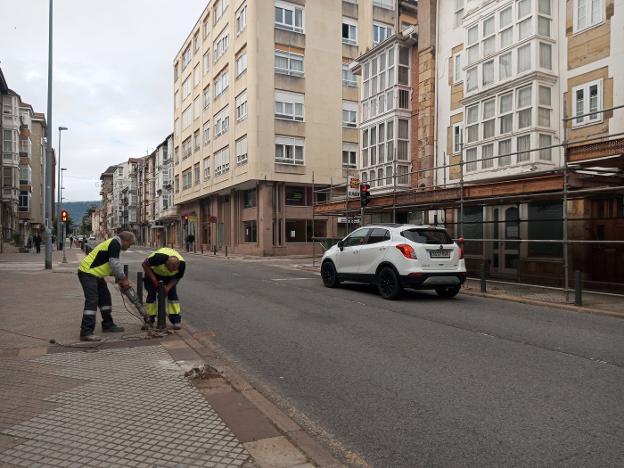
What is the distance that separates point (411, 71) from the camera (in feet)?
73.8

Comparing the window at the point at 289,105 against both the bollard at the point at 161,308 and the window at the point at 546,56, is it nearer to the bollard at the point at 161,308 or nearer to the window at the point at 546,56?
the window at the point at 546,56

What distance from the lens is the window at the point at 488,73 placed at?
55.4 feet

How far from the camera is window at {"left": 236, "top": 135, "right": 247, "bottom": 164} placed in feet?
118

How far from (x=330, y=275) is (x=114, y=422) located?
10178 millimetres

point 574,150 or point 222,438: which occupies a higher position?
point 574,150

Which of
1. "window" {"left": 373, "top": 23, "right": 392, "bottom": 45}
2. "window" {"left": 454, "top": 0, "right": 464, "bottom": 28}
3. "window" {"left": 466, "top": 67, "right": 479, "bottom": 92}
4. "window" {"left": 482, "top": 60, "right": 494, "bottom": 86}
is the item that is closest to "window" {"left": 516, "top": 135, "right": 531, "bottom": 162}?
"window" {"left": 482, "top": 60, "right": 494, "bottom": 86}

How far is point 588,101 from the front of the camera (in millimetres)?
14211

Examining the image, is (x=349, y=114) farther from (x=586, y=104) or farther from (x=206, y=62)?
(x=586, y=104)

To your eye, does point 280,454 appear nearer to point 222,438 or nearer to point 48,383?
point 222,438

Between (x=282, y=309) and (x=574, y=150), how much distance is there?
23.1 ft

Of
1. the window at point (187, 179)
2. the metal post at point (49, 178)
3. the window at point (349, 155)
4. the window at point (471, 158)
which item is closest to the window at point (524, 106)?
the window at point (471, 158)

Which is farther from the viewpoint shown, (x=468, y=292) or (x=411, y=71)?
(x=411, y=71)

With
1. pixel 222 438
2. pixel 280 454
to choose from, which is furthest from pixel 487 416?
pixel 222 438

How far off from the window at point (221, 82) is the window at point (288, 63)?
5.84m
